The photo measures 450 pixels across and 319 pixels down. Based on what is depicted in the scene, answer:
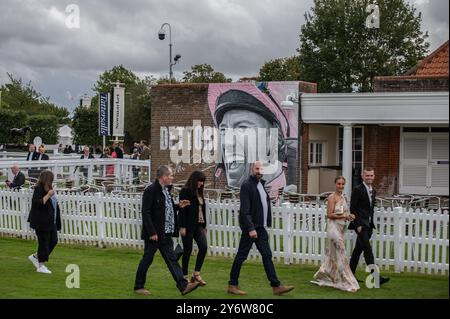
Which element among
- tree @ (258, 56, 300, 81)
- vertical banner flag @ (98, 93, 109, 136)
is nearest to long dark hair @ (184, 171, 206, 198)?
vertical banner flag @ (98, 93, 109, 136)

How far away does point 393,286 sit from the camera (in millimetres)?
11711

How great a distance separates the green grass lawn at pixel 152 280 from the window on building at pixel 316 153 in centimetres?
1121

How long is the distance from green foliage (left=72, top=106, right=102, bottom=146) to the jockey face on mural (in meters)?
35.1

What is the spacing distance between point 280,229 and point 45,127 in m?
47.1

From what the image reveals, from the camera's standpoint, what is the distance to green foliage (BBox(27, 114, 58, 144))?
57.4 metres

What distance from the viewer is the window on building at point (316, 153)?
2519cm

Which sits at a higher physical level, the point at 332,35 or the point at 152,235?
the point at 332,35

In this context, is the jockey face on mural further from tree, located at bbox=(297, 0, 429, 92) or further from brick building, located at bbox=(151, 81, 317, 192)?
tree, located at bbox=(297, 0, 429, 92)

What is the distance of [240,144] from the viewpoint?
24.8m

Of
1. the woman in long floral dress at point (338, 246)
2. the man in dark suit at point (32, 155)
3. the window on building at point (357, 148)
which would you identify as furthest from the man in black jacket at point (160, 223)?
the man in dark suit at point (32, 155)
